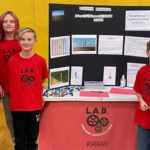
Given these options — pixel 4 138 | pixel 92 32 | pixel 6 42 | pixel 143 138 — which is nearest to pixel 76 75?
pixel 92 32

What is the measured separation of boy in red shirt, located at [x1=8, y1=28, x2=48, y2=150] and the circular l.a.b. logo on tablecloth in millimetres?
393

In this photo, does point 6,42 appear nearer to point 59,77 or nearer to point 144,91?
point 59,77

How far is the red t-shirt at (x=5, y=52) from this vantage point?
2455 millimetres

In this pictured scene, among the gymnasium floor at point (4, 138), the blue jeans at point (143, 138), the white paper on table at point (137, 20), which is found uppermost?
the white paper on table at point (137, 20)

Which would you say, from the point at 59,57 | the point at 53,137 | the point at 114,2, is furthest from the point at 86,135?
the point at 114,2

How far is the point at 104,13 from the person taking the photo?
2.65 meters

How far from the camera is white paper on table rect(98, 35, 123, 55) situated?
2689 mm

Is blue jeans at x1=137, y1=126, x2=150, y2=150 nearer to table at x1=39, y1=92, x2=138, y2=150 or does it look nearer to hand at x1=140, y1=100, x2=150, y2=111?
hand at x1=140, y1=100, x2=150, y2=111

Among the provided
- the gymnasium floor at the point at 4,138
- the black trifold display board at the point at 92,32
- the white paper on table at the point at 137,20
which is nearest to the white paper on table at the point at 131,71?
the black trifold display board at the point at 92,32

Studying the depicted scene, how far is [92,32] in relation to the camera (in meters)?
2.68

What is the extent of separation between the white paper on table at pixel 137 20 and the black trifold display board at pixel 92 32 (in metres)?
0.02

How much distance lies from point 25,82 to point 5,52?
0.95 ft

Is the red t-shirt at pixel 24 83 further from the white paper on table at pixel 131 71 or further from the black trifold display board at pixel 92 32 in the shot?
the white paper on table at pixel 131 71

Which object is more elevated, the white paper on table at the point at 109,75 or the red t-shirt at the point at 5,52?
the red t-shirt at the point at 5,52
